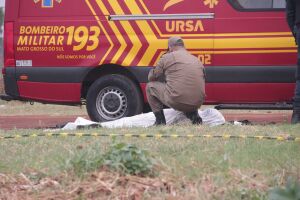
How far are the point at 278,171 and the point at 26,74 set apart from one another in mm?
5732

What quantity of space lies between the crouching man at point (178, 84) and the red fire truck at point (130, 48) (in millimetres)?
797

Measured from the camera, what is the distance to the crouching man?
8422mm

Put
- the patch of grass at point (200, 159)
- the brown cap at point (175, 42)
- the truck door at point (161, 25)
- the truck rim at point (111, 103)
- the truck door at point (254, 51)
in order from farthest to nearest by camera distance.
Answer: the truck rim at point (111, 103), the truck door at point (161, 25), the truck door at point (254, 51), the brown cap at point (175, 42), the patch of grass at point (200, 159)

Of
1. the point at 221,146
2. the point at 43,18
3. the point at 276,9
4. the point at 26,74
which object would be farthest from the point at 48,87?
the point at 221,146

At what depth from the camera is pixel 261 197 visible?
15.4 ft

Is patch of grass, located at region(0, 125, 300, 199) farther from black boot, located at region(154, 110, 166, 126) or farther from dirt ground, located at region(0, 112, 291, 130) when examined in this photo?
dirt ground, located at region(0, 112, 291, 130)

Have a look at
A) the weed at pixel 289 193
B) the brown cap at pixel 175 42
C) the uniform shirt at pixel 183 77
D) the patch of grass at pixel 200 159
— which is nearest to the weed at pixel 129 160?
the patch of grass at pixel 200 159

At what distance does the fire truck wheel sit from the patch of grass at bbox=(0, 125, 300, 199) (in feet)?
10.1

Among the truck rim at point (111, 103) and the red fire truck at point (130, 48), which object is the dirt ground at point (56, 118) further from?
the truck rim at point (111, 103)

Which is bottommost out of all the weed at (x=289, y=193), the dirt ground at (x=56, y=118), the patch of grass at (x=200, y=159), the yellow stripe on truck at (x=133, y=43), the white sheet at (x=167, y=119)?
the dirt ground at (x=56, y=118)

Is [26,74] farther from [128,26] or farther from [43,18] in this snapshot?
[128,26]

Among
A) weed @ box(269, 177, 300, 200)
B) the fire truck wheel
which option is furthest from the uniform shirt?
weed @ box(269, 177, 300, 200)

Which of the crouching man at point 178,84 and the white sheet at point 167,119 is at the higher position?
the crouching man at point 178,84

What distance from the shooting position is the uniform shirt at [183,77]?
27.6ft
